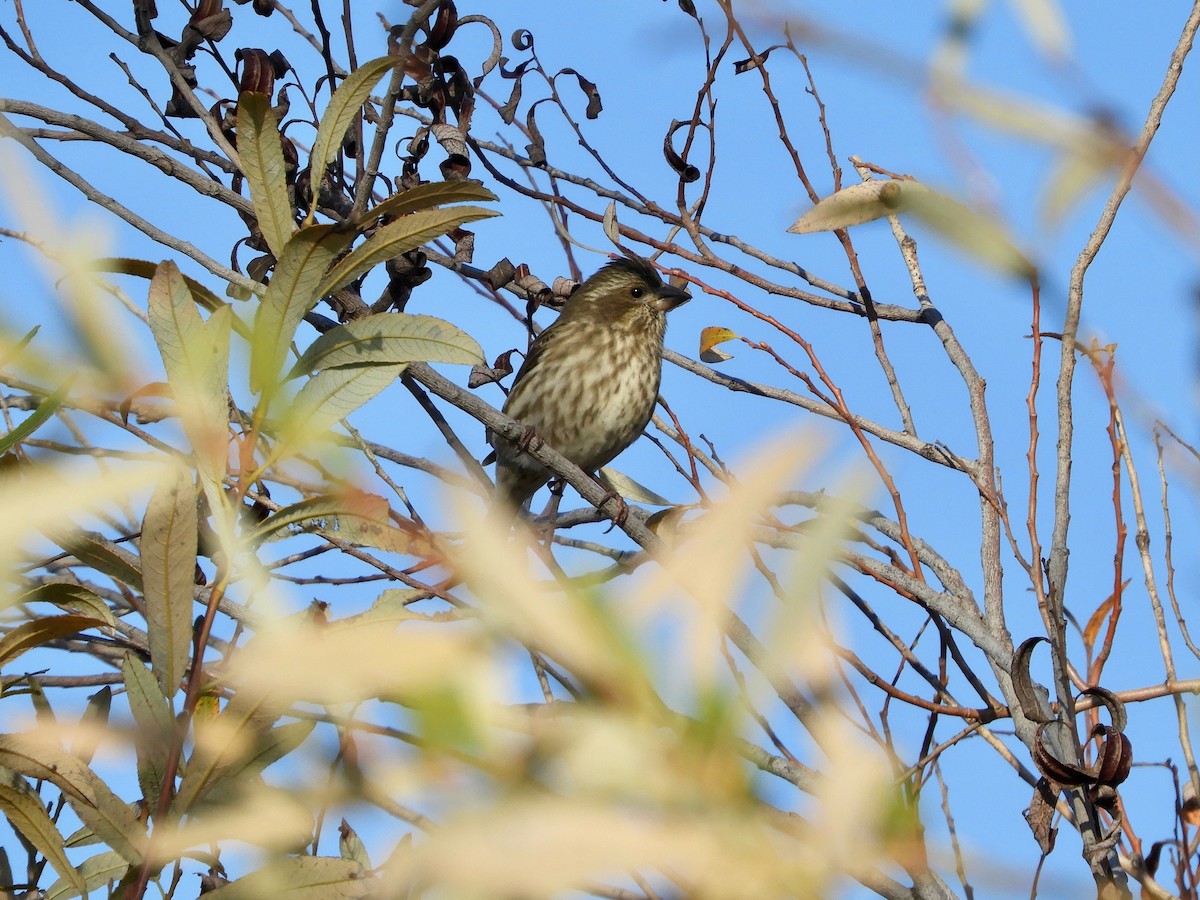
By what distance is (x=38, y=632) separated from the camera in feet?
5.11

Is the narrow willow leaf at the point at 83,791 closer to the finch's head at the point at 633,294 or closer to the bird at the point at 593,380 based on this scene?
the bird at the point at 593,380

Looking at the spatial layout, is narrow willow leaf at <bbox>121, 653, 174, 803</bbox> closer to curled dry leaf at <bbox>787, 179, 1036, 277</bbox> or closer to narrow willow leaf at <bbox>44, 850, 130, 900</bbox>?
narrow willow leaf at <bbox>44, 850, 130, 900</bbox>

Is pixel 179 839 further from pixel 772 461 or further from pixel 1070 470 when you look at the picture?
pixel 1070 470

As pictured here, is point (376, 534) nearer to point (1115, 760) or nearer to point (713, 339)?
point (1115, 760)

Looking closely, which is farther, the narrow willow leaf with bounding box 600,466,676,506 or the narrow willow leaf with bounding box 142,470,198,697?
the narrow willow leaf with bounding box 600,466,676,506

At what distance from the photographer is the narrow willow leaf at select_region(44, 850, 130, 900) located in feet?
5.73

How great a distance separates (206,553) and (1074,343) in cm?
189

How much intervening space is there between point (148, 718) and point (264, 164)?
0.70 m

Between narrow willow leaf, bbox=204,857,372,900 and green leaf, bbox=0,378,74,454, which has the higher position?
green leaf, bbox=0,378,74,454

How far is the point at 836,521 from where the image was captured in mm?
599

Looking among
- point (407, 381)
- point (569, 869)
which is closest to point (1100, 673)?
point (407, 381)

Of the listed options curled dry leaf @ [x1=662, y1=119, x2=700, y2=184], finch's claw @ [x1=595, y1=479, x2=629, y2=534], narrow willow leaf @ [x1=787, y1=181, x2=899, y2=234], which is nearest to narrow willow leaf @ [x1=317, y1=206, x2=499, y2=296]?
narrow willow leaf @ [x1=787, y1=181, x2=899, y2=234]

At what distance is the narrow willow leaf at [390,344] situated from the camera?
1.54m

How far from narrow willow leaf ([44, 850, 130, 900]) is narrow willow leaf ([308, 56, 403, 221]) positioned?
3.13ft
